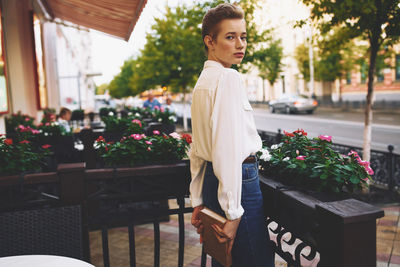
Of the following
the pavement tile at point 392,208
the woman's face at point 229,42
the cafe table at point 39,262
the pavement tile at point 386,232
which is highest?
the woman's face at point 229,42

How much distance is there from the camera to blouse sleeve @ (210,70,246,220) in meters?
1.74

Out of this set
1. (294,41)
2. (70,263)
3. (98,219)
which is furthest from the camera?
(294,41)

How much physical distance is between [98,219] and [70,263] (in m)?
0.66

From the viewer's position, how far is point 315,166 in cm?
213

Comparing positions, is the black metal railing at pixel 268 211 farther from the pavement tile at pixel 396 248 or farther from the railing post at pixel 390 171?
the railing post at pixel 390 171

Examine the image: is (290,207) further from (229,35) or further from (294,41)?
(294,41)

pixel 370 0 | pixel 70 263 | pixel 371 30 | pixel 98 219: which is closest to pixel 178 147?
pixel 98 219

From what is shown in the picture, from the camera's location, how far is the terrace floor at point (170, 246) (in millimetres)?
3766

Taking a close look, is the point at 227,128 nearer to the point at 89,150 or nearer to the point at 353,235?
the point at 353,235

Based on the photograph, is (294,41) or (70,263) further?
(294,41)

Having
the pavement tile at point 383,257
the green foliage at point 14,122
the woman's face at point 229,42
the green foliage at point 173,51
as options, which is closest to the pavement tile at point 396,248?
the pavement tile at point 383,257

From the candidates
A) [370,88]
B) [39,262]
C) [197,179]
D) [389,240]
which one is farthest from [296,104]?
[39,262]

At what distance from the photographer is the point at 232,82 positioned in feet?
5.87

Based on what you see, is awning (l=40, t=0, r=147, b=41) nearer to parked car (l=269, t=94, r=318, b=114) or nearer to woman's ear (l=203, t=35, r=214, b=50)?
woman's ear (l=203, t=35, r=214, b=50)
